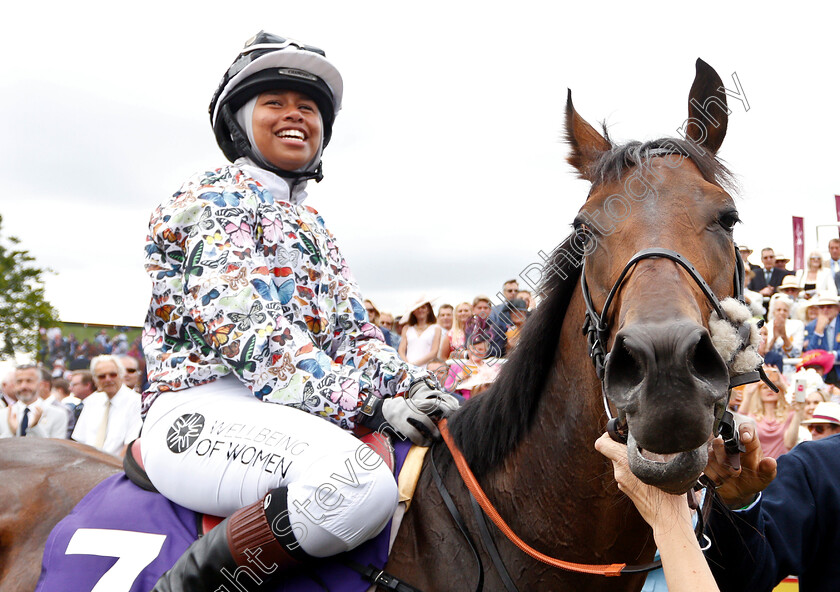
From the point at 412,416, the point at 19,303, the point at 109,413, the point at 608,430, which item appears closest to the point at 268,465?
the point at 412,416

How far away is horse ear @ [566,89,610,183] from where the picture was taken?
8.40ft

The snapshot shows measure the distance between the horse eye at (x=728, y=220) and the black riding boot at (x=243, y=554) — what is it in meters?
1.56

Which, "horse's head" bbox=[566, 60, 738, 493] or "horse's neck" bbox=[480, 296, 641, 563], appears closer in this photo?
"horse's head" bbox=[566, 60, 738, 493]

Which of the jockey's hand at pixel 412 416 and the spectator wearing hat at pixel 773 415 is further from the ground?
the jockey's hand at pixel 412 416

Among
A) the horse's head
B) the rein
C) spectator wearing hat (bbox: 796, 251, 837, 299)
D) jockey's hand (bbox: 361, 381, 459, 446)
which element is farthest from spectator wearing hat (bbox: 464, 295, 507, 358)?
spectator wearing hat (bbox: 796, 251, 837, 299)

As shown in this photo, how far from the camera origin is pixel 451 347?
888cm

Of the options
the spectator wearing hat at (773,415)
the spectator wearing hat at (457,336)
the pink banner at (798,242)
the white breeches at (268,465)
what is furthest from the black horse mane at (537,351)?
the pink banner at (798,242)

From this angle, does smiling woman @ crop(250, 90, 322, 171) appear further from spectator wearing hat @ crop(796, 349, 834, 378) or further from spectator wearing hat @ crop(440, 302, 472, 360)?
spectator wearing hat @ crop(796, 349, 834, 378)

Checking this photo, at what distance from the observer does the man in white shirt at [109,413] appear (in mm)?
7340

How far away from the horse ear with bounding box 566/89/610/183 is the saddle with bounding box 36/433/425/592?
121cm

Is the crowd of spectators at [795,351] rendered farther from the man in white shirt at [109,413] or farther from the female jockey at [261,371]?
the man in white shirt at [109,413]

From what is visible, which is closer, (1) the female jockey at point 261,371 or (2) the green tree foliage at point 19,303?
(1) the female jockey at point 261,371

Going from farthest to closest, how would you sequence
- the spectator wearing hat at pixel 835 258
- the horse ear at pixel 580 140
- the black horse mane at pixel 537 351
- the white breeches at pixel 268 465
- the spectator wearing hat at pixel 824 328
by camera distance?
the spectator wearing hat at pixel 835 258, the spectator wearing hat at pixel 824 328, the horse ear at pixel 580 140, the black horse mane at pixel 537 351, the white breeches at pixel 268 465

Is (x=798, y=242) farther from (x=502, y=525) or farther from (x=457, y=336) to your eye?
(x=502, y=525)
